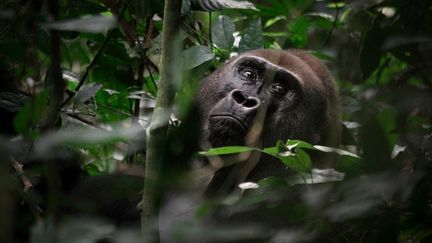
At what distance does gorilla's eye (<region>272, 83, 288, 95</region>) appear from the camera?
12.7 ft

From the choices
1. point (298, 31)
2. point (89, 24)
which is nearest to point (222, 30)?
point (298, 31)

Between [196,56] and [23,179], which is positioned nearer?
[23,179]

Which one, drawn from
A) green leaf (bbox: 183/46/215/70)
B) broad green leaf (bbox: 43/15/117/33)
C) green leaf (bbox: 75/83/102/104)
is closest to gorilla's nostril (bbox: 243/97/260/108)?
green leaf (bbox: 183/46/215/70)

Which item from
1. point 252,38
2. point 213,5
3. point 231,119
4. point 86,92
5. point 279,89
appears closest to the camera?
point 86,92

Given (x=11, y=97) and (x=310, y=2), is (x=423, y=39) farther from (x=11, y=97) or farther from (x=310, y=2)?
(x=310, y=2)

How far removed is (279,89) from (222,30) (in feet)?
1.69

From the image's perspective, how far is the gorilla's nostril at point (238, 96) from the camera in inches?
137

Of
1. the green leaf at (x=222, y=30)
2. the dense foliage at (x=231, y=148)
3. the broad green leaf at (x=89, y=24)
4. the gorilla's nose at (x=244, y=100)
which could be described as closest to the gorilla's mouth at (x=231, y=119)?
the gorilla's nose at (x=244, y=100)

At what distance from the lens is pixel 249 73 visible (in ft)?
12.8

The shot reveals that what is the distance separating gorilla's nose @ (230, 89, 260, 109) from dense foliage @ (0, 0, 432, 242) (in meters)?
0.24

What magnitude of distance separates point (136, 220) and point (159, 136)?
1766 mm

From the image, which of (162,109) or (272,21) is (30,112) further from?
(272,21)

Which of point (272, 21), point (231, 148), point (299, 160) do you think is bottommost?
point (272, 21)

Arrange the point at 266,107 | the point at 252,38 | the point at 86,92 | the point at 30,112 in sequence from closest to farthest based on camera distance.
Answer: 1. the point at 30,112
2. the point at 86,92
3. the point at 266,107
4. the point at 252,38
